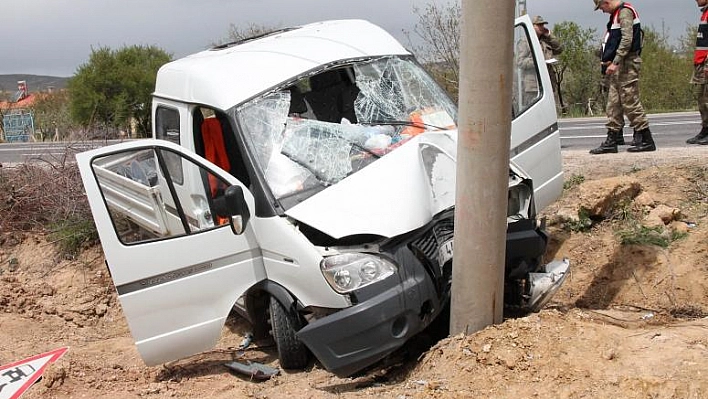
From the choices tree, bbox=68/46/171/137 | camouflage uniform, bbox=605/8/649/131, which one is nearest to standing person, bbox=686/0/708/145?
camouflage uniform, bbox=605/8/649/131

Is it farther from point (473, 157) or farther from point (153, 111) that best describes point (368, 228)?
point (153, 111)

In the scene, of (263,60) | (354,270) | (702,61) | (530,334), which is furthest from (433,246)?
(702,61)

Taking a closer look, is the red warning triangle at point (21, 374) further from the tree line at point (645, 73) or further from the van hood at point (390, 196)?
the tree line at point (645, 73)

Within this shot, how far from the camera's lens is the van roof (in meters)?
A: 5.20

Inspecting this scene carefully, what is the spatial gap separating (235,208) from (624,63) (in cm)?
630

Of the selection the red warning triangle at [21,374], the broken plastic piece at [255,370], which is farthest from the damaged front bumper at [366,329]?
the red warning triangle at [21,374]

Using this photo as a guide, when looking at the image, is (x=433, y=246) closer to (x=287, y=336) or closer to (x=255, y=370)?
(x=287, y=336)

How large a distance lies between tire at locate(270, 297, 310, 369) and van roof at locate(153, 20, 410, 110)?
1538mm

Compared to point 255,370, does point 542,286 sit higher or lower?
higher

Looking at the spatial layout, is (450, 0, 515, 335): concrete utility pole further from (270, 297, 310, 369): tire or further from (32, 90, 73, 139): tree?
(32, 90, 73, 139): tree

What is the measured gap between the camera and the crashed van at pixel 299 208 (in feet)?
14.0

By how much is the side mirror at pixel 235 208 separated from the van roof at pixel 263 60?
0.83 meters

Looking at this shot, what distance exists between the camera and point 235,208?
14.9ft

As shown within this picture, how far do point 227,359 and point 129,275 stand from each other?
4.16 feet
